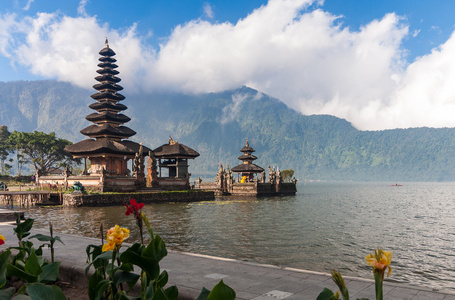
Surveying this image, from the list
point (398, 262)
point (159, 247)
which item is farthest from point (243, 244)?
point (159, 247)

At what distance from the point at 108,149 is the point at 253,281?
43.5m

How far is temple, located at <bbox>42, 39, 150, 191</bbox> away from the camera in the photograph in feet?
142

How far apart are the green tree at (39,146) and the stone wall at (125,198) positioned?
37066 millimetres

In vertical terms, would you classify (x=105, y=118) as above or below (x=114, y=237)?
above

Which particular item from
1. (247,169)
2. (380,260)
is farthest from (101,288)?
(247,169)

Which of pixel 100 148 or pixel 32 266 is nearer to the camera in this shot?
pixel 32 266

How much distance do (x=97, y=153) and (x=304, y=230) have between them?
3496 cm

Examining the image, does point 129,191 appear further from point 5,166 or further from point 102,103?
point 5,166

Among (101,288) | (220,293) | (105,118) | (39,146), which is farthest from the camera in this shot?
(39,146)

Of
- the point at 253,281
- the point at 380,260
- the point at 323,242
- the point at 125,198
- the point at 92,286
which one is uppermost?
the point at 380,260

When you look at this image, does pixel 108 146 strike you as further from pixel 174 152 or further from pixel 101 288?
pixel 101 288

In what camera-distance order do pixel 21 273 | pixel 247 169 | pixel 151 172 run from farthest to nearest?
pixel 247 169 → pixel 151 172 → pixel 21 273

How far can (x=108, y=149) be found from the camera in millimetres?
46844

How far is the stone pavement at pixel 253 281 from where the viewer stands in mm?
5855
